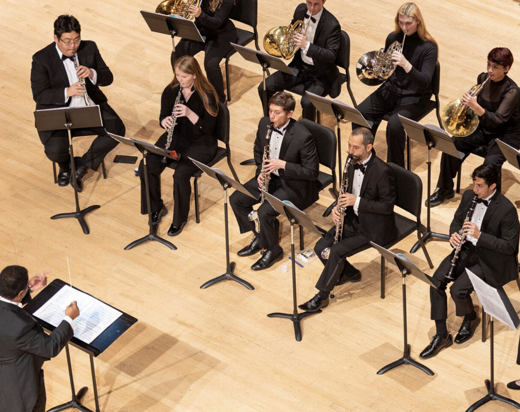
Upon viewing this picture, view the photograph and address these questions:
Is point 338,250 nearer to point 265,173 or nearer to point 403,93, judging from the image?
point 265,173

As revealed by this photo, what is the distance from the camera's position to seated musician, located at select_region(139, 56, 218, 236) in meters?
5.84

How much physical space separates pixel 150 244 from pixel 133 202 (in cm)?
53

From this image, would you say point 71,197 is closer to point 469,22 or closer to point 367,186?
point 367,186

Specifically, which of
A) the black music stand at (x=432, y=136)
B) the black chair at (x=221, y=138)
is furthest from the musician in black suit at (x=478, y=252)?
the black chair at (x=221, y=138)

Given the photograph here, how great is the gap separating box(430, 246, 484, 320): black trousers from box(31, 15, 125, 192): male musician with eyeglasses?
9.52 feet

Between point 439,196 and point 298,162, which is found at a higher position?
point 298,162

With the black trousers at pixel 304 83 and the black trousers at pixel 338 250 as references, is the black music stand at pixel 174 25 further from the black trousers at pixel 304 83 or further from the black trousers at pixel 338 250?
the black trousers at pixel 338 250

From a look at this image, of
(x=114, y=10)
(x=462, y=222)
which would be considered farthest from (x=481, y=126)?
(x=114, y=10)

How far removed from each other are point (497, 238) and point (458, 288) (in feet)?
1.29

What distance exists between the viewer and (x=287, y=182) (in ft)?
18.6

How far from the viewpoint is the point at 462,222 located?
199 inches

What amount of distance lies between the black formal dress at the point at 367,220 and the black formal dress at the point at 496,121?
3.38 ft

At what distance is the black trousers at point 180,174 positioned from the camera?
596cm

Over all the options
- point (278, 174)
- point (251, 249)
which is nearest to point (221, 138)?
point (278, 174)
